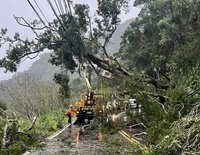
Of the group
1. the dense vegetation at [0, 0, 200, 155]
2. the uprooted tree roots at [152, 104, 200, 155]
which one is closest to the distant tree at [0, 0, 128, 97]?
the dense vegetation at [0, 0, 200, 155]

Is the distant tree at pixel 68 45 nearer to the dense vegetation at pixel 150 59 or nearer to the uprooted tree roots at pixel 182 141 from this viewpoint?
the dense vegetation at pixel 150 59

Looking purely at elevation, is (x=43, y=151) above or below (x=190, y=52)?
below

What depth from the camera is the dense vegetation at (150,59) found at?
10.8 m

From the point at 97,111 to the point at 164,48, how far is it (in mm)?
12496

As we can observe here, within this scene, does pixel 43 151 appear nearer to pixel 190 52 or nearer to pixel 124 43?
pixel 190 52

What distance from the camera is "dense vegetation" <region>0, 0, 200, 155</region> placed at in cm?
1078

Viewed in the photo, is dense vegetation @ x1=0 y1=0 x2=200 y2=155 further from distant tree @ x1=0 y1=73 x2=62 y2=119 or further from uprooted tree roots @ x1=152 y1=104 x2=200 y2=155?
distant tree @ x1=0 y1=73 x2=62 y2=119

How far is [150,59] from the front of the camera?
3116 cm

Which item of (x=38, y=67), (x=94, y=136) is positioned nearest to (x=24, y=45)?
(x=94, y=136)

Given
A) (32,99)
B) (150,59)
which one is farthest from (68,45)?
(32,99)

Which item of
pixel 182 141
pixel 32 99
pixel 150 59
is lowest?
pixel 182 141

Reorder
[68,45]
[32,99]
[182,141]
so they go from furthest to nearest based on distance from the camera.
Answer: [32,99]
[68,45]
[182,141]

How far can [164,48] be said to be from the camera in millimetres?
29828

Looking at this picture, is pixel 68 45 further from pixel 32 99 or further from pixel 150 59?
pixel 32 99
